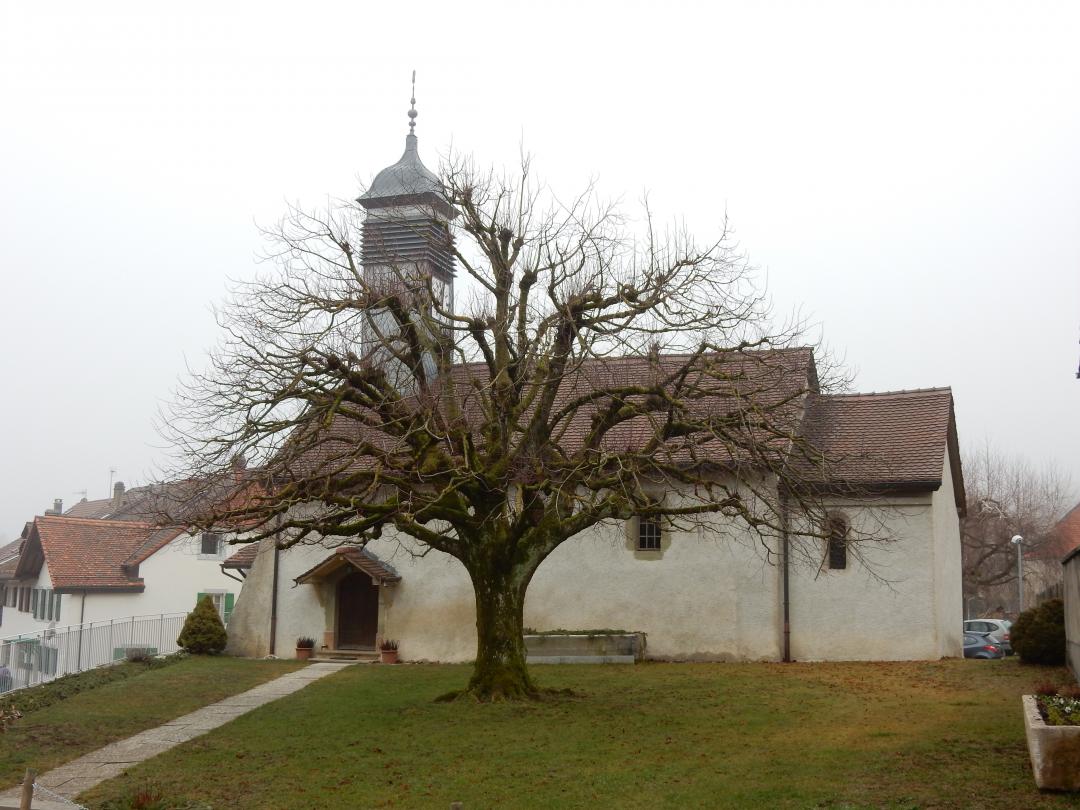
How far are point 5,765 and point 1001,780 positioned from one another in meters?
12.6

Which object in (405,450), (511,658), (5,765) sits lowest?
(5,765)

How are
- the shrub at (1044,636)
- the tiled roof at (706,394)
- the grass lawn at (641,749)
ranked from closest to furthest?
the grass lawn at (641,749) → the tiled roof at (706,394) → the shrub at (1044,636)

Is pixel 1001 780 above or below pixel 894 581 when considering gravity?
below

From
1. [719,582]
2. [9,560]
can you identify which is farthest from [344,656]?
[9,560]

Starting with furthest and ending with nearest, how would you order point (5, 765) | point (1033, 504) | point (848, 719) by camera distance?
point (1033, 504)
point (848, 719)
point (5, 765)

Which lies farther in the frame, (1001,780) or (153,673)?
(153,673)

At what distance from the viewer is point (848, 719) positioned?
1524cm

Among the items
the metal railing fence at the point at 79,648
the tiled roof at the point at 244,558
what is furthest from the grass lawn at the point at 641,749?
the tiled roof at the point at 244,558

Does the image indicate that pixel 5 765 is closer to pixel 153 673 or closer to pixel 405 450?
pixel 405 450

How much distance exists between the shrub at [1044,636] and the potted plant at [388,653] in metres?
14.1

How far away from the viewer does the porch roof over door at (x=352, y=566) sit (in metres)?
26.1

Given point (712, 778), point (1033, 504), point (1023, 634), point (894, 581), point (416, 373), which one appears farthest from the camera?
point (1033, 504)

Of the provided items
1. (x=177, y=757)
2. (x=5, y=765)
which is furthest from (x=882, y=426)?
(x=5, y=765)

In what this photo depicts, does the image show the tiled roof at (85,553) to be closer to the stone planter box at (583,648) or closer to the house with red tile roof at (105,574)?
the house with red tile roof at (105,574)
